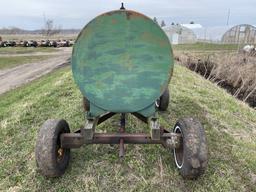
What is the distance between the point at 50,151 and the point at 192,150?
139 centimetres

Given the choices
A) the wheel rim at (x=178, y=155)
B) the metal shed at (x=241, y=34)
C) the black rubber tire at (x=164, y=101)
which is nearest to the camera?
the wheel rim at (x=178, y=155)

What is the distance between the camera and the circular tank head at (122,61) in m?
2.87

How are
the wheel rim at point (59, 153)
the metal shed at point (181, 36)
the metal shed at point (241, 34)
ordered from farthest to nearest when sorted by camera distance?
the metal shed at point (181, 36)
the metal shed at point (241, 34)
the wheel rim at point (59, 153)

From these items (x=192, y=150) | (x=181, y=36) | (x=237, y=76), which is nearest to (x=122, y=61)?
(x=192, y=150)

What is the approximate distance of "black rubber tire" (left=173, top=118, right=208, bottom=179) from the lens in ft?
9.13

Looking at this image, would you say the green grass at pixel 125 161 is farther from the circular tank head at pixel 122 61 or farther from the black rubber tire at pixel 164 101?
the circular tank head at pixel 122 61

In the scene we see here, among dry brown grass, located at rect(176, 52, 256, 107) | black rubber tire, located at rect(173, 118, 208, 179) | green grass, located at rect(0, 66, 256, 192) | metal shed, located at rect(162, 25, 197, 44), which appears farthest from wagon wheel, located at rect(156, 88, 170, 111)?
metal shed, located at rect(162, 25, 197, 44)

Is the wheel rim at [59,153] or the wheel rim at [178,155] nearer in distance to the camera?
the wheel rim at [59,153]

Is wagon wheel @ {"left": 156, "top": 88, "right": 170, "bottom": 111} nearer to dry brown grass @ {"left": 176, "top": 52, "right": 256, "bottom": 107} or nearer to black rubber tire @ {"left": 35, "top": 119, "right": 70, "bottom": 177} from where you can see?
black rubber tire @ {"left": 35, "top": 119, "right": 70, "bottom": 177}

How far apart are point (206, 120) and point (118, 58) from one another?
2529 mm

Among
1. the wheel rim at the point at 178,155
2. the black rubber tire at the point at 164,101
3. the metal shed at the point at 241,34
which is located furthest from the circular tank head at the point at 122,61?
the metal shed at the point at 241,34

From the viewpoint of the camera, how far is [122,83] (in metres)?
3.04

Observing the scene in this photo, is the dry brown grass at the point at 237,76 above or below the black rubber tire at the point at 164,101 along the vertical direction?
below

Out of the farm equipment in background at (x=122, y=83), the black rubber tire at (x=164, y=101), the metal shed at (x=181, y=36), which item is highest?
the farm equipment in background at (x=122, y=83)
